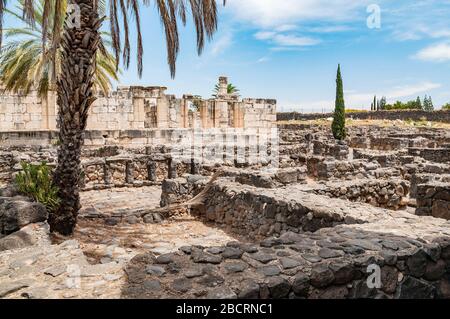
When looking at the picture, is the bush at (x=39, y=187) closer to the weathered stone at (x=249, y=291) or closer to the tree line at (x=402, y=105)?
the weathered stone at (x=249, y=291)

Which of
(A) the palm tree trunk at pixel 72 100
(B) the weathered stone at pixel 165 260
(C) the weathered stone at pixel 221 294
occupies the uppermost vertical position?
(A) the palm tree trunk at pixel 72 100

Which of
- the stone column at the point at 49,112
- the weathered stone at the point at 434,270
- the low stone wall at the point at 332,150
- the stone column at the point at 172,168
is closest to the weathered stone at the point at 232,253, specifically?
the weathered stone at the point at 434,270

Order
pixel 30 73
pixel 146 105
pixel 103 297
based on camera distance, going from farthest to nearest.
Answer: pixel 146 105 → pixel 30 73 → pixel 103 297

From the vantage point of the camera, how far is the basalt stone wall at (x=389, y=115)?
47938mm

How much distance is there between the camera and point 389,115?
53.7 metres

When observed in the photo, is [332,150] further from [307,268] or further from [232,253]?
[307,268]

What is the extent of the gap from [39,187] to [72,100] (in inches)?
63.7

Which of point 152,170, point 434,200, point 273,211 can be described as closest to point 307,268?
point 273,211

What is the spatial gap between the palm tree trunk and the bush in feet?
0.37

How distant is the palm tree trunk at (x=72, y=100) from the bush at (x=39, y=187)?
0.37 ft

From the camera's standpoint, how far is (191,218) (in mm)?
8539
